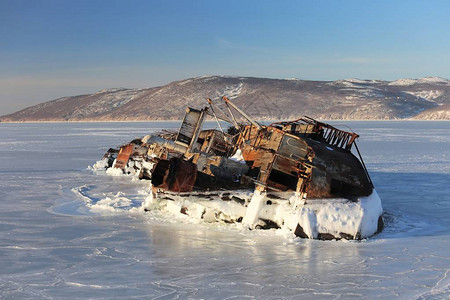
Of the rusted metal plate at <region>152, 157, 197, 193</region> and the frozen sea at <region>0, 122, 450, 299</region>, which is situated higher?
the rusted metal plate at <region>152, 157, 197, 193</region>

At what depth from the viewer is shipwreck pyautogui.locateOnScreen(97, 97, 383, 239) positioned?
39.0ft

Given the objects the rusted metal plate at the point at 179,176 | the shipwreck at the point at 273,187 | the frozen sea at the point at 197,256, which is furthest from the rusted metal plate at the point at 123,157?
the rusted metal plate at the point at 179,176

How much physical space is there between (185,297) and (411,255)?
4872mm

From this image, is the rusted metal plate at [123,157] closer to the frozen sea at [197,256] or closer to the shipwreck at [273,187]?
the frozen sea at [197,256]

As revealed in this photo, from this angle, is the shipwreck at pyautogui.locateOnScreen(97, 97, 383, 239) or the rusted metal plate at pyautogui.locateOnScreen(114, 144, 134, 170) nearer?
the shipwreck at pyautogui.locateOnScreen(97, 97, 383, 239)

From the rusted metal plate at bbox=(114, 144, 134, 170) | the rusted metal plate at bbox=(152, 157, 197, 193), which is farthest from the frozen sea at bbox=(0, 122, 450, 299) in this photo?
the rusted metal plate at bbox=(114, 144, 134, 170)

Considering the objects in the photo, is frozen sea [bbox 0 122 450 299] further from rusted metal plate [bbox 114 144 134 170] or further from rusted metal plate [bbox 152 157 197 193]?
rusted metal plate [bbox 114 144 134 170]

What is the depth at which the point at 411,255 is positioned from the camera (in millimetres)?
10328

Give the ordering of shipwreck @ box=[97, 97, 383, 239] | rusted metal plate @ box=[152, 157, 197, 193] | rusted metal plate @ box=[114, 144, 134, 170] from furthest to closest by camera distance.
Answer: rusted metal plate @ box=[114, 144, 134, 170], rusted metal plate @ box=[152, 157, 197, 193], shipwreck @ box=[97, 97, 383, 239]

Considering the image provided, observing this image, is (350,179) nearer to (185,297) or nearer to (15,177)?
(185,297)

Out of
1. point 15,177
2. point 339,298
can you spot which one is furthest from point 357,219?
point 15,177

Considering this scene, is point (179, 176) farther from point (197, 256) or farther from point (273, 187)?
point (197, 256)

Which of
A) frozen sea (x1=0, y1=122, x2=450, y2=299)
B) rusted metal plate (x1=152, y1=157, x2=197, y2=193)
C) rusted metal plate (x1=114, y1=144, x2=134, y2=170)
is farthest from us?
rusted metal plate (x1=114, y1=144, x2=134, y2=170)

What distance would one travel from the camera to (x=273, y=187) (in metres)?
12.9
